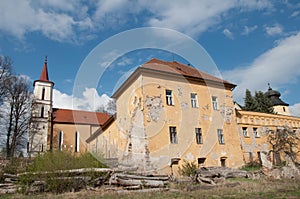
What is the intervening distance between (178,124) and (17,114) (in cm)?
1895

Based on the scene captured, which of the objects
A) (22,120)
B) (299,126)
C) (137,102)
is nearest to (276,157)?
(299,126)

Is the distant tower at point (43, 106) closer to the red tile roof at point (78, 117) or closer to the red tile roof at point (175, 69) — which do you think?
the red tile roof at point (78, 117)

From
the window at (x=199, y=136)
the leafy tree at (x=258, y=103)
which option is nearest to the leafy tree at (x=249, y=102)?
the leafy tree at (x=258, y=103)

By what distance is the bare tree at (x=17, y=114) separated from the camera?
24641 mm

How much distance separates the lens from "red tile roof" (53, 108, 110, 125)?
41047 millimetres

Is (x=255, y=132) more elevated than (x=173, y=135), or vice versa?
(x=255, y=132)

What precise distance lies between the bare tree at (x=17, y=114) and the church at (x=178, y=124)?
6582mm

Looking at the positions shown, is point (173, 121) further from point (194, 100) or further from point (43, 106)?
point (43, 106)

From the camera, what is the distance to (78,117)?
43.5 metres

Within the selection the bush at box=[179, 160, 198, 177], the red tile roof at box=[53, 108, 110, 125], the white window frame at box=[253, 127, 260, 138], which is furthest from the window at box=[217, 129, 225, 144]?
the red tile roof at box=[53, 108, 110, 125]

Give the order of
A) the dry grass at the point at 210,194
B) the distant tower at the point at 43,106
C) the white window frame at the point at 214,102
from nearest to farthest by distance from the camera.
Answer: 1. the dry grass at the point at 210,194
2. the white window frame at the point at 214,102
3. the distant tower at the point at 43,106

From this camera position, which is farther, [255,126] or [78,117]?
[78,117]

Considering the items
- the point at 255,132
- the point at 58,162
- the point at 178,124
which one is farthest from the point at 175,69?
the point at 58,162

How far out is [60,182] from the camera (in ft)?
31.4
